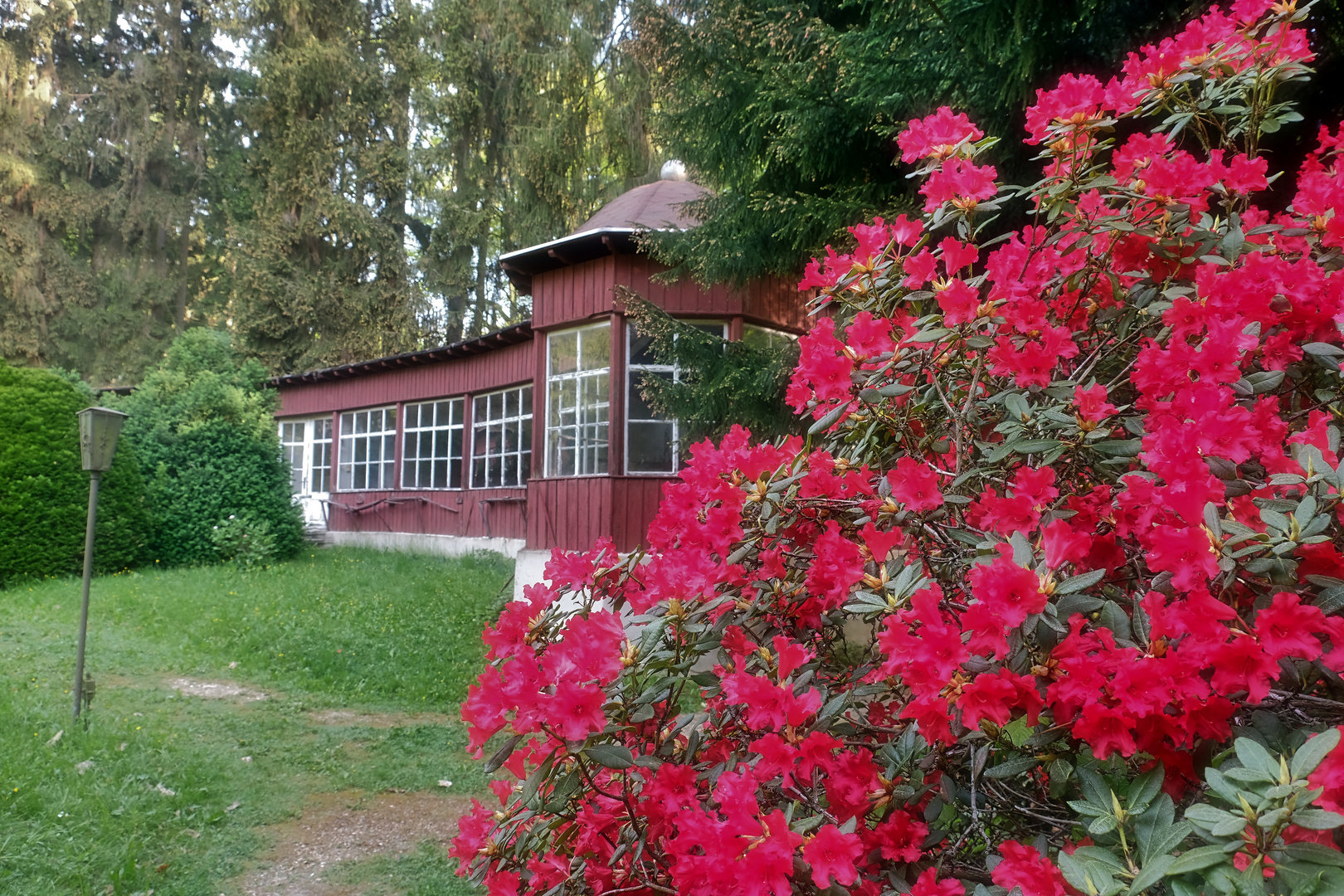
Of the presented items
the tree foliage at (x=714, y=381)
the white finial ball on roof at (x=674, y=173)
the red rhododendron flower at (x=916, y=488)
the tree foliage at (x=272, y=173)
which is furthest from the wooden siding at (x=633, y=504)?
the tree foliage at (x=272, y=173)

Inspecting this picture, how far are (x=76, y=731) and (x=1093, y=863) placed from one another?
18.3 ft

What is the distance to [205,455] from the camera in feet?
41.9

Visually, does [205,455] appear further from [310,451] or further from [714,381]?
[714,381]

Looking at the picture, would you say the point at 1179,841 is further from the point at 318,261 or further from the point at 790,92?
the point at 318,261

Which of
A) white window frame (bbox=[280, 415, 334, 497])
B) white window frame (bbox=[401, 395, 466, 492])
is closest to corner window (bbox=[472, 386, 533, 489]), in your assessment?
white window frame (bbox=[401, 395, 466, 492])

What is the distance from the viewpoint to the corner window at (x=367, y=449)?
53.8 feet

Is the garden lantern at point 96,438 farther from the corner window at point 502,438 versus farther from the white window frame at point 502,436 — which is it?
the corner window at point 502,438

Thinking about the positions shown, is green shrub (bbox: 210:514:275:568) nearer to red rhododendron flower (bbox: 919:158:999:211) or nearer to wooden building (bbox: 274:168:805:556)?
wooden building (bbox: 274:168:805:556)

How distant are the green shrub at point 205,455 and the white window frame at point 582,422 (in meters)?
4.87

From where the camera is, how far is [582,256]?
9.66m

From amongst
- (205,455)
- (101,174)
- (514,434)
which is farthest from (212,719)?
(101,174)

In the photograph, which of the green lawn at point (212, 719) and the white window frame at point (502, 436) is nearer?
the green lawn at point (212, 719)

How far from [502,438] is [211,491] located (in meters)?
3.99

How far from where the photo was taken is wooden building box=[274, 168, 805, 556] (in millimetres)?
9242
